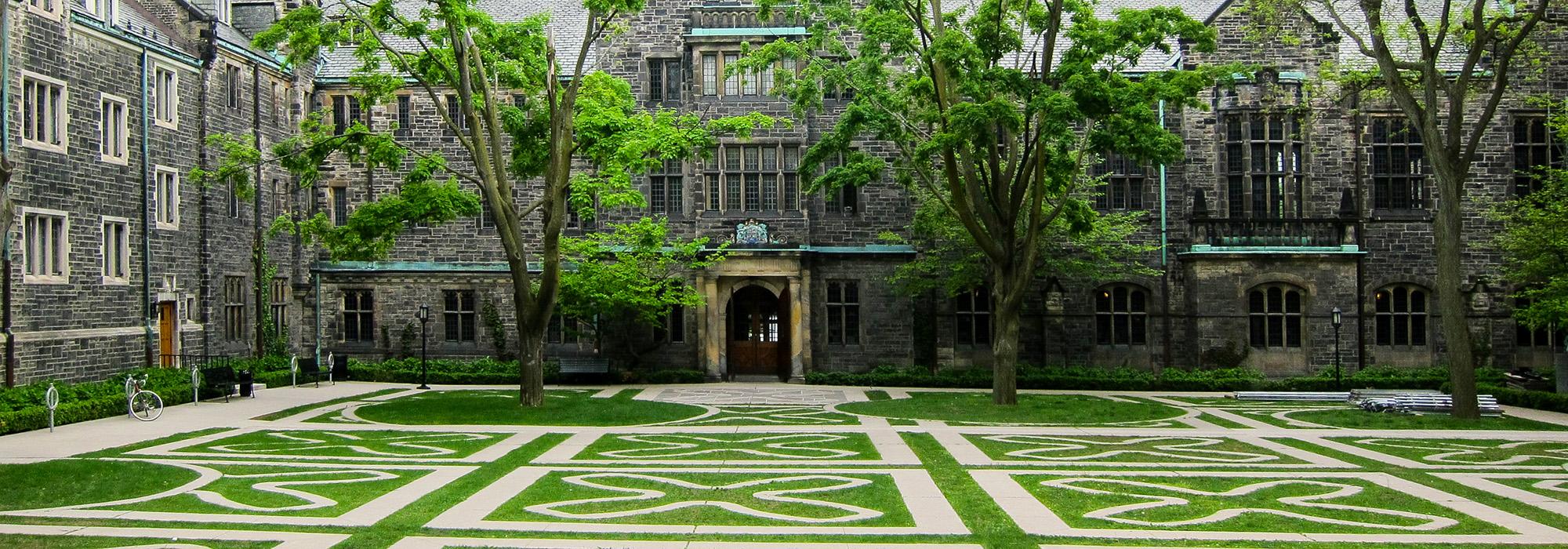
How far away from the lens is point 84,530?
37.8 ft

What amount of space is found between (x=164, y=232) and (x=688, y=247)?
1357 centimetres

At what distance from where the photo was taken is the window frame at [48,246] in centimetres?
2577

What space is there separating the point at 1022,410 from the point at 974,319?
11345 millimetres

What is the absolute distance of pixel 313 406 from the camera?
2634 cm

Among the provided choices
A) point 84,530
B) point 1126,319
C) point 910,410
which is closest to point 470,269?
point 910,410

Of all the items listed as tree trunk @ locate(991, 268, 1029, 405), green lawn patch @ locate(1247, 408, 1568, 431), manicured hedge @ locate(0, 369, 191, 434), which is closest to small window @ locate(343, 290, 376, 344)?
manicured hedge @ locate(0, 369, 191, 434)

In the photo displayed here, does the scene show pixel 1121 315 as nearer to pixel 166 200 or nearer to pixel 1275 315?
pixel 1275 315

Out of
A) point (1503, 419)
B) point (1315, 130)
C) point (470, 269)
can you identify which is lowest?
point (1503, 419)

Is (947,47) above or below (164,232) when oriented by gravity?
above

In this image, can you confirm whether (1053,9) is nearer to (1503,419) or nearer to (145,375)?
(1503,419)

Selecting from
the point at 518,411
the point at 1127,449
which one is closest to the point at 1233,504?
the point at 1127,449

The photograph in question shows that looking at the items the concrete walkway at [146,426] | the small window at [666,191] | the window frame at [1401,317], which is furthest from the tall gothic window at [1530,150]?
the concrete walkway at [146,426]

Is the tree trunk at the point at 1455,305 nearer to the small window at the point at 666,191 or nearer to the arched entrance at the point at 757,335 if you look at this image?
the arched entrance at the point at 757,335

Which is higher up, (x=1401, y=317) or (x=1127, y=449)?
(x=1401, y=317)
